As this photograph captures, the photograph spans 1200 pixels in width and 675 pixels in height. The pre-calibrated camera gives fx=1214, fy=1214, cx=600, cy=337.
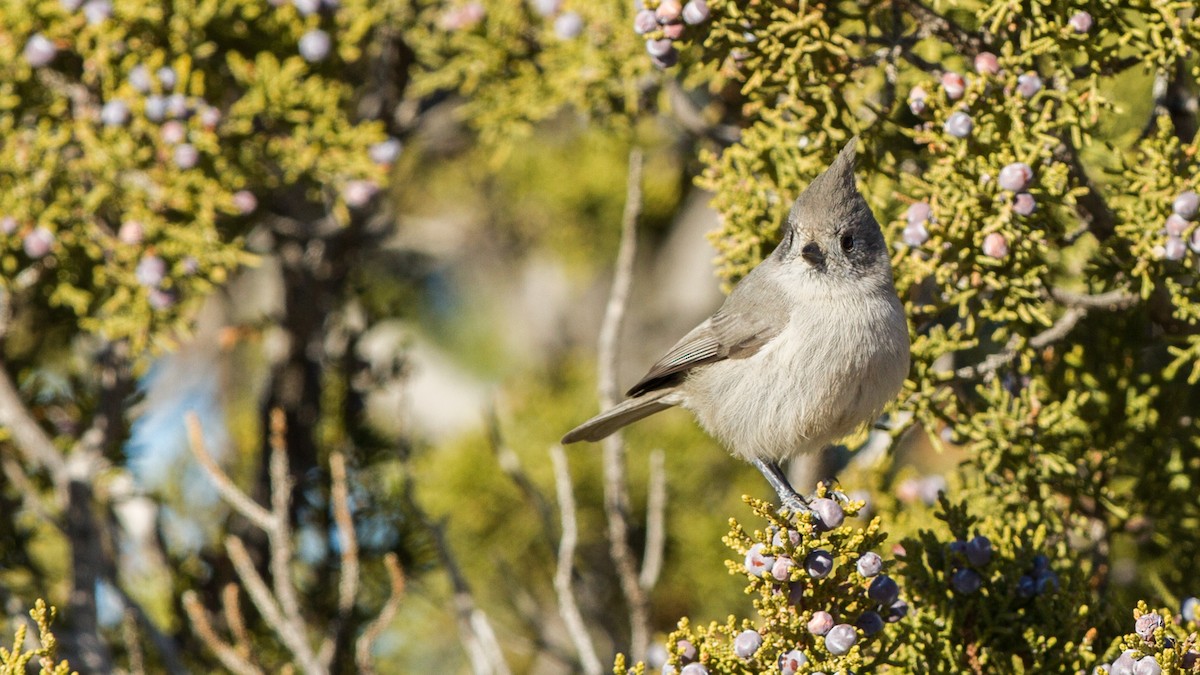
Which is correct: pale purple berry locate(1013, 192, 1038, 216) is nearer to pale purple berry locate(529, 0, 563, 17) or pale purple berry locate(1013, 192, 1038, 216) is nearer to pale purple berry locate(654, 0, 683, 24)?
pale purple berry locate(654, 0, 683, 24)

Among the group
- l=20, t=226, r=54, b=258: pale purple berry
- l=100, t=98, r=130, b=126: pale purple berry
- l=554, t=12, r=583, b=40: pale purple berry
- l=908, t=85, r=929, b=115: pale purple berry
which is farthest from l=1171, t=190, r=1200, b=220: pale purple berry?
l=20, t=226, r=54, b=258: pale purple berry

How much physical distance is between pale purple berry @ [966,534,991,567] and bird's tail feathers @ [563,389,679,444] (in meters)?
0.83

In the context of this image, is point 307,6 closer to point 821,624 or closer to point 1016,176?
point 1016,176

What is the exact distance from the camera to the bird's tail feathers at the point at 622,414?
2879 mm

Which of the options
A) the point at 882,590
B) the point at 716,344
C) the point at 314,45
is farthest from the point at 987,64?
the point at 314,45

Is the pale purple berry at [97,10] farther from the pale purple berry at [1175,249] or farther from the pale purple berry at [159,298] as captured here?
the pale purple berry at [1175,249]

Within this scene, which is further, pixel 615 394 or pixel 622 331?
pixel 622 331

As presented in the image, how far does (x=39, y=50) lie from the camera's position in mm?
3141

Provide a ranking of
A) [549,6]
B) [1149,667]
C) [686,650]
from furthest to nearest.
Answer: [549,6]
[686,650]
[1149,667]

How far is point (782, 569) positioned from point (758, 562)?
49 mm

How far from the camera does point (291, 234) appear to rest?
380 centimetres

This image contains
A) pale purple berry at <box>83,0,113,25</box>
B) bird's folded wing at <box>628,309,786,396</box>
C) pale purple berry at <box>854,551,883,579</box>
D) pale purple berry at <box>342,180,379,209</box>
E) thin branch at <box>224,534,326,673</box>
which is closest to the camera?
pale purple berry at <box>854,551,883,579</box>

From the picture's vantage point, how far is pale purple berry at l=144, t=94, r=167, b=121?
10.1 ft

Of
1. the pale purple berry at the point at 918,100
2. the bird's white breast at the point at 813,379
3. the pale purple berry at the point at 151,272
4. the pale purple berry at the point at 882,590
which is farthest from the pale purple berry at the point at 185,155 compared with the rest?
the pale purple berry at the point at 882,590
